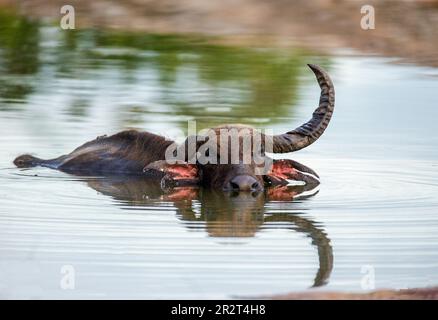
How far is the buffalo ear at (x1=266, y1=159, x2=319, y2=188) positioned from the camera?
14.4 meters

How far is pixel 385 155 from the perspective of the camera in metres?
15.9

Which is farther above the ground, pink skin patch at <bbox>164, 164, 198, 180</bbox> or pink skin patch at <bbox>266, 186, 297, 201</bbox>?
pink skin patch at <bbox>164, 164, 198, 180</bbox>

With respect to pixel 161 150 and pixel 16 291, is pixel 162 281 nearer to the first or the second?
pixel 16 291

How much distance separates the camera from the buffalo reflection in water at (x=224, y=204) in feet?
38.9


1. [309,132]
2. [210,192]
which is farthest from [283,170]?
[210,192]

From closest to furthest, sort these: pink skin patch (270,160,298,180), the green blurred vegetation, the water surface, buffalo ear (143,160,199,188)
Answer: the water surface, buffalo ear (143,160,199,188), pink skin patch (270,160,298,180), the green blurred vegetation

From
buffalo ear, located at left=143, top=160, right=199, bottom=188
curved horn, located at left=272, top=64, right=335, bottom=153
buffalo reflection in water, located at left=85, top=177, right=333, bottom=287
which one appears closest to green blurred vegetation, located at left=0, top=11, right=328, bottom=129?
curved horn, located at left=272, top=64, right=335, bottom=153

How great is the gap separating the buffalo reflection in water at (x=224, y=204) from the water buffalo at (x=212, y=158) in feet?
0.45

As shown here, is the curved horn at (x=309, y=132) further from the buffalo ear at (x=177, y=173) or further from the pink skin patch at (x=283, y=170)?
the buffalo ear at (x=177, y=173)

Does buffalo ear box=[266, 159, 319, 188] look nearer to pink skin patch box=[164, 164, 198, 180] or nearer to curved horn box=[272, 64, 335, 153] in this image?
curved horn box=[272, 64, 335, 153]

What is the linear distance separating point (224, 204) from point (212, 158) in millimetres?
935

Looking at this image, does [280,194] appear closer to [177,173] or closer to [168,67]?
[177,173]

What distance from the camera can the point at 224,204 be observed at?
521 inches

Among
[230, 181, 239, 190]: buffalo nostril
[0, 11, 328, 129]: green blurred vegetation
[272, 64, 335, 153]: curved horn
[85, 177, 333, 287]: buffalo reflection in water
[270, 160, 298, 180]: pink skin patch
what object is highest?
[0, 11, 328, 129]: green blurred vegetation
